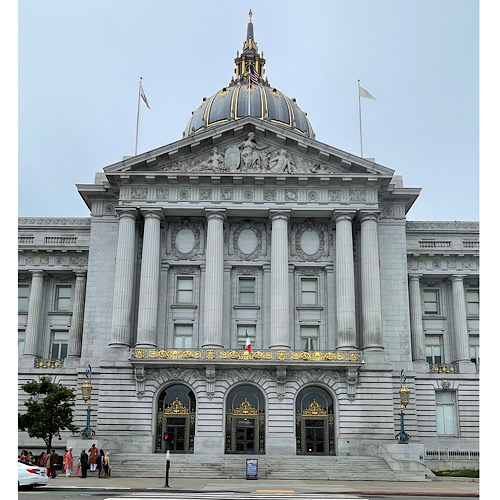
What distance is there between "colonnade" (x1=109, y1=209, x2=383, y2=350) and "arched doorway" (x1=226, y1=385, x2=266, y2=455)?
3660 mm

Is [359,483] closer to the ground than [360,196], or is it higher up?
closer to the ground

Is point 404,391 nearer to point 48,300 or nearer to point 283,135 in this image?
point 283,135

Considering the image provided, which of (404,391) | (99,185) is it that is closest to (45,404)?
(99,185)

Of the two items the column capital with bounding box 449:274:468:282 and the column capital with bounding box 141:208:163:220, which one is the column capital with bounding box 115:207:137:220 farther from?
the column capital with bounding box 449:274:468:282

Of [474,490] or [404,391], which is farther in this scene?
[404,391]

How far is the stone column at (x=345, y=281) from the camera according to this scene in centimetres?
5131

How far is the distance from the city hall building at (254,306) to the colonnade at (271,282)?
119mm

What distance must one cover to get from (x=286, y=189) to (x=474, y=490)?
27.6m

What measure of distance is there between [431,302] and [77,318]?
29304 mm

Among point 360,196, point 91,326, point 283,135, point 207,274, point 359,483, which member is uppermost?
point 283,135

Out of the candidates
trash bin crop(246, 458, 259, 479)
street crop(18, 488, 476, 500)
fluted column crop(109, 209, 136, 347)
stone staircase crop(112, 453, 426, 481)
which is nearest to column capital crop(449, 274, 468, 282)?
stone staircase crop(112, 453, 426, 481)

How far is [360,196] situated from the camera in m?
54.5
